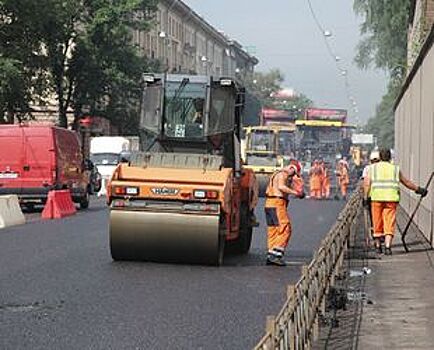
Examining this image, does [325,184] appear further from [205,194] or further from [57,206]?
[205,194]

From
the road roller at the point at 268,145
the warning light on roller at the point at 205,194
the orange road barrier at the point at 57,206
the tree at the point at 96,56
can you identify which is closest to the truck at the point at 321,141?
the road roller at the point at 268,145

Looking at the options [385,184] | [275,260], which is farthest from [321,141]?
[275,260]

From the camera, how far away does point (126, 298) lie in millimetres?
11852

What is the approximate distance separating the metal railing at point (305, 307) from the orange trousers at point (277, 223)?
11.4ft

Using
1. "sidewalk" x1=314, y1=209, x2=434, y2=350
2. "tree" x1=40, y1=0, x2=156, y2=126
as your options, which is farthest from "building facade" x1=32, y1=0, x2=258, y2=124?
"sidewalk" x1=314, y1=209, x2=434, y2=350

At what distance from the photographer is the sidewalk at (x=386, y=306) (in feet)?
30.3

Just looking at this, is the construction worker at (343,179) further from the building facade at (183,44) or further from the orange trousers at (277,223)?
the orange trousers at (277,223)

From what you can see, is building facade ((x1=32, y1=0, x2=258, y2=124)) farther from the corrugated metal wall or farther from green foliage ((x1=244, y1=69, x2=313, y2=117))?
→ the corrugated metal wall

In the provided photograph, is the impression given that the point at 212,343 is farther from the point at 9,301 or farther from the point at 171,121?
the point at 171,121

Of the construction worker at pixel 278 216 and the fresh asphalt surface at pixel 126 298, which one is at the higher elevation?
the construction worker at pixel 278 216

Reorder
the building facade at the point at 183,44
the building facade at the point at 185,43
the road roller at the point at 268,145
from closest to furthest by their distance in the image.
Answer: the road roller at the point at 268,145
the building facade at the point at 183,44
the building facade at the point at 185,43

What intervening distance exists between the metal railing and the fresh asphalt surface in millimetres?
766

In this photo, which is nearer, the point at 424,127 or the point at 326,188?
the point at 424,127

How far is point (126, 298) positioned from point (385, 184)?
22.2 feet
